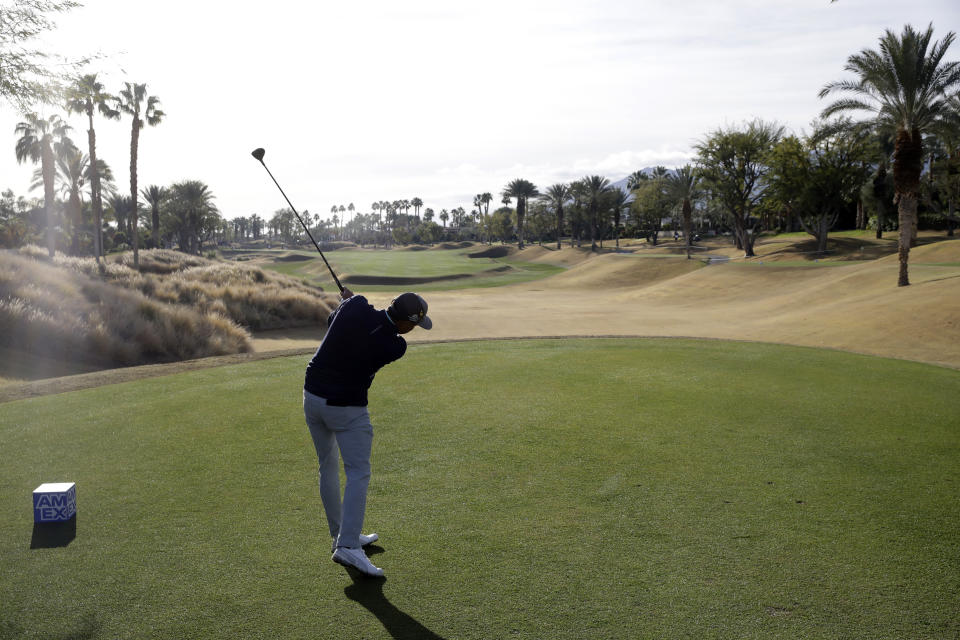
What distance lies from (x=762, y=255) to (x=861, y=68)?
27935 mm

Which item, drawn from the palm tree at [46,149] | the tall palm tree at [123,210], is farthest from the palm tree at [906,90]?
the tall palm tree at [123,210]

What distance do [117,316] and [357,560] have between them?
17.8 meters

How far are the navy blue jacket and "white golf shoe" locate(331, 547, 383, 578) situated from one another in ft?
3.77

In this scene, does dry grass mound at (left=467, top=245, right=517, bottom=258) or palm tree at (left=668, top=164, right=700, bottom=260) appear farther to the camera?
dry grass mound at (left=467, top=245, right=517, bottom=258)

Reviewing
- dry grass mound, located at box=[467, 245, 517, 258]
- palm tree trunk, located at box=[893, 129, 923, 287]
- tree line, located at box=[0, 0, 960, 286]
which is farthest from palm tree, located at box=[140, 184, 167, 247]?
palm tree trunk, located at box=[893, 129, 923, 287]

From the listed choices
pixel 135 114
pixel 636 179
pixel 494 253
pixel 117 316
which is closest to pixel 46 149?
pixel 135 114

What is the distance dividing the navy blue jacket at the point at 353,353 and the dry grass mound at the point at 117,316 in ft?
43.5

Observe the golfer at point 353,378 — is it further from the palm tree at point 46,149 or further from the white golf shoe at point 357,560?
the palm tree at point 46,149

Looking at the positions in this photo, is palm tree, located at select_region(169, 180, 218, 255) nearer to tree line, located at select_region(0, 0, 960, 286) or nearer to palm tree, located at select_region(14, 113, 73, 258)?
tree line, located at select_region(0, 0, 960, 286)

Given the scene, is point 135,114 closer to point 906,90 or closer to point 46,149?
point 46,149

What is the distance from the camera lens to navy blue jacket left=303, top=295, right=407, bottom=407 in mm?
5223

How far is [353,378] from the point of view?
206 inches

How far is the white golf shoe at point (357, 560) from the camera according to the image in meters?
4.92

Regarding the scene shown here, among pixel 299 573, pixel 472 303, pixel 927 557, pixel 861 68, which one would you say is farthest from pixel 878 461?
pixel 472 303
